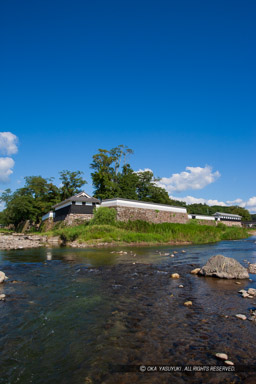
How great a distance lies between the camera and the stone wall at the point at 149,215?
28.1 m

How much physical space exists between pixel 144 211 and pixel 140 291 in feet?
80.6

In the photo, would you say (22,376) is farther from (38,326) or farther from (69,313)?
(69,313)

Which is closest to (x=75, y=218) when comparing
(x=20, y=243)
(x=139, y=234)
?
(x=20, y=243)

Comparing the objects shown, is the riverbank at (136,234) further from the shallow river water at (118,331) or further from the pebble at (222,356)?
the pebble at (222,356)

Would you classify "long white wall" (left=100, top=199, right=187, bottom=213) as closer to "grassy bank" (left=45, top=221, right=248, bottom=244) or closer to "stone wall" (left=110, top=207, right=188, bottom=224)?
"stone wall" (left=110, top=207, right=188, bottom=224)

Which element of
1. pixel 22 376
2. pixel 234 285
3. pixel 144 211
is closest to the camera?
pixel 22 376

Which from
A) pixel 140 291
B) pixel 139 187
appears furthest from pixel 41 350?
pixel 139 187

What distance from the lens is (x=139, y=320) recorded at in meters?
4.32

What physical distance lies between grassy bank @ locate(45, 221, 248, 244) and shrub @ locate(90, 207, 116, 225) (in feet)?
2.52

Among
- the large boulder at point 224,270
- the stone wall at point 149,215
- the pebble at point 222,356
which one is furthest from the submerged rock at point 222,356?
the stone wall at point 149,215

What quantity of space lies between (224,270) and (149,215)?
23.4 meters

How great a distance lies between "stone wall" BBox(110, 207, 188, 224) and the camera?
2814 centimetres

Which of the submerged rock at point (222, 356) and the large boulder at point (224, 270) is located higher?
the large boulder at point (224, 270)

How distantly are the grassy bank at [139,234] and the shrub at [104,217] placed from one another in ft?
2.52
